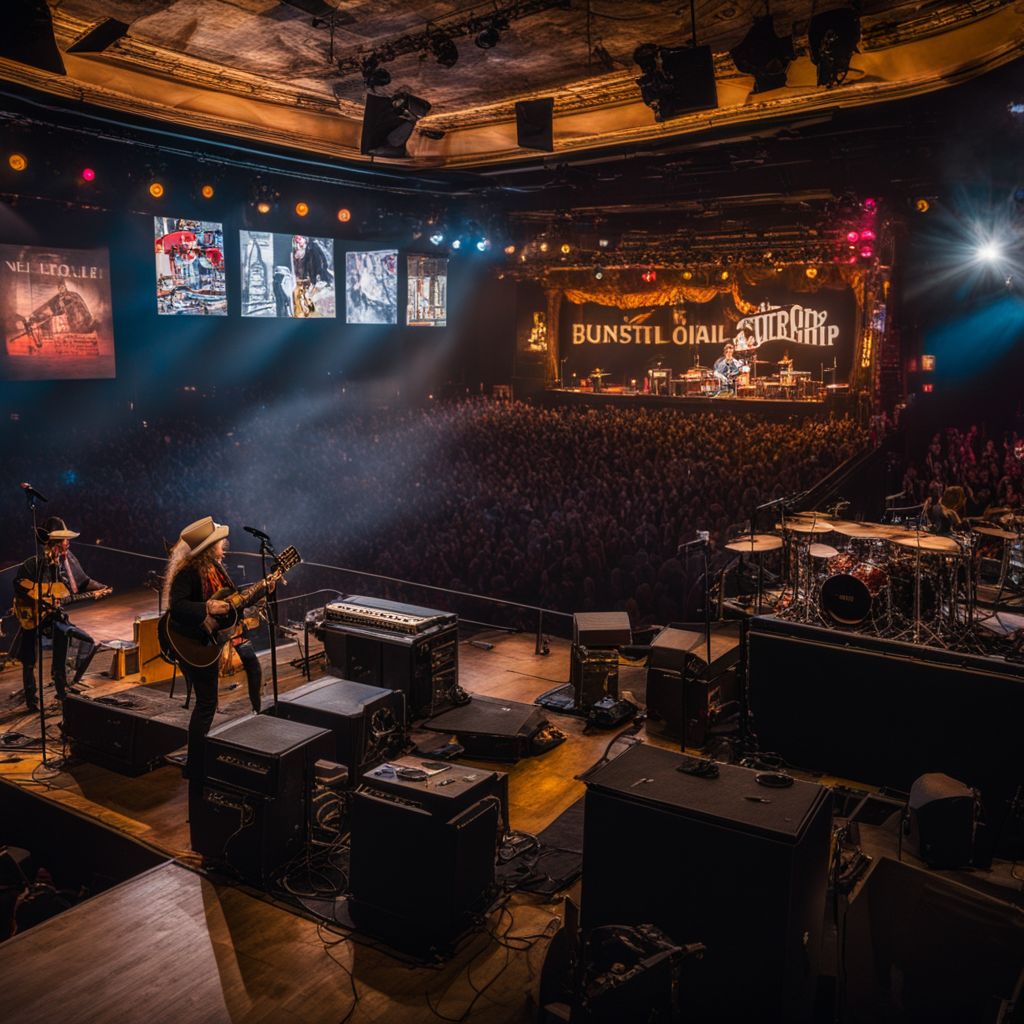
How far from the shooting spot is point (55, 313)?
465 inches

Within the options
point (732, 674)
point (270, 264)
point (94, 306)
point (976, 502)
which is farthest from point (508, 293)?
point (732, 674)

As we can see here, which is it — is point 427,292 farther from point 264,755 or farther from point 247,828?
point 247,828

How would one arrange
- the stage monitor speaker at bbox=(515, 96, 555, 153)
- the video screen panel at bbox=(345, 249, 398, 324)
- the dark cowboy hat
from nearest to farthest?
the dark cowboy hat < the stage monitor speaker at bbox=(515, 96, 555, 153) < the video screen panel at bbox=(345, 249, 398, 324)

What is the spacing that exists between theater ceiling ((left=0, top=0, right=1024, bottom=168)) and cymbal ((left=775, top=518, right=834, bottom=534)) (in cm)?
446

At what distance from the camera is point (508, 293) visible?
736 inches

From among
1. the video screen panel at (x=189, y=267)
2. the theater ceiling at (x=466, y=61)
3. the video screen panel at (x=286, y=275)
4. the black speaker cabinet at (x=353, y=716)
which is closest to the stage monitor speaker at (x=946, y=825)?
the black speaker cabinet at (x=353, y=716)

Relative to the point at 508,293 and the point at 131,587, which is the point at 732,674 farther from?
the point at 508,293

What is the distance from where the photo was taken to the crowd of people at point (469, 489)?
888cm

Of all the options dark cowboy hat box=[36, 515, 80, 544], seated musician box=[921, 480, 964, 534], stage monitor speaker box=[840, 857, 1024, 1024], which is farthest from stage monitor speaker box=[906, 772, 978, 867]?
dark cowboy hat box=[36, 515, 80, 544]

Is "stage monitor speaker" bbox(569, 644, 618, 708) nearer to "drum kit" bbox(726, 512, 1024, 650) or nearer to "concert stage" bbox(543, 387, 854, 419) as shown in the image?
"drum kit" bbox(726, 512, 1024, 650)

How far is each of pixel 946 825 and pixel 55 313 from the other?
39.0ft

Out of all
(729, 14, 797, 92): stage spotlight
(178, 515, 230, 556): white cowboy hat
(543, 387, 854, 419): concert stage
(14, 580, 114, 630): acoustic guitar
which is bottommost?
(14, 580, 114, 630): acoustic guitar

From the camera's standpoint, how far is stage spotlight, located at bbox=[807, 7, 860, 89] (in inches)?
270

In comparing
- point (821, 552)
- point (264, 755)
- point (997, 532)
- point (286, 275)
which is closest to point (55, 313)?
point (286, 275)
